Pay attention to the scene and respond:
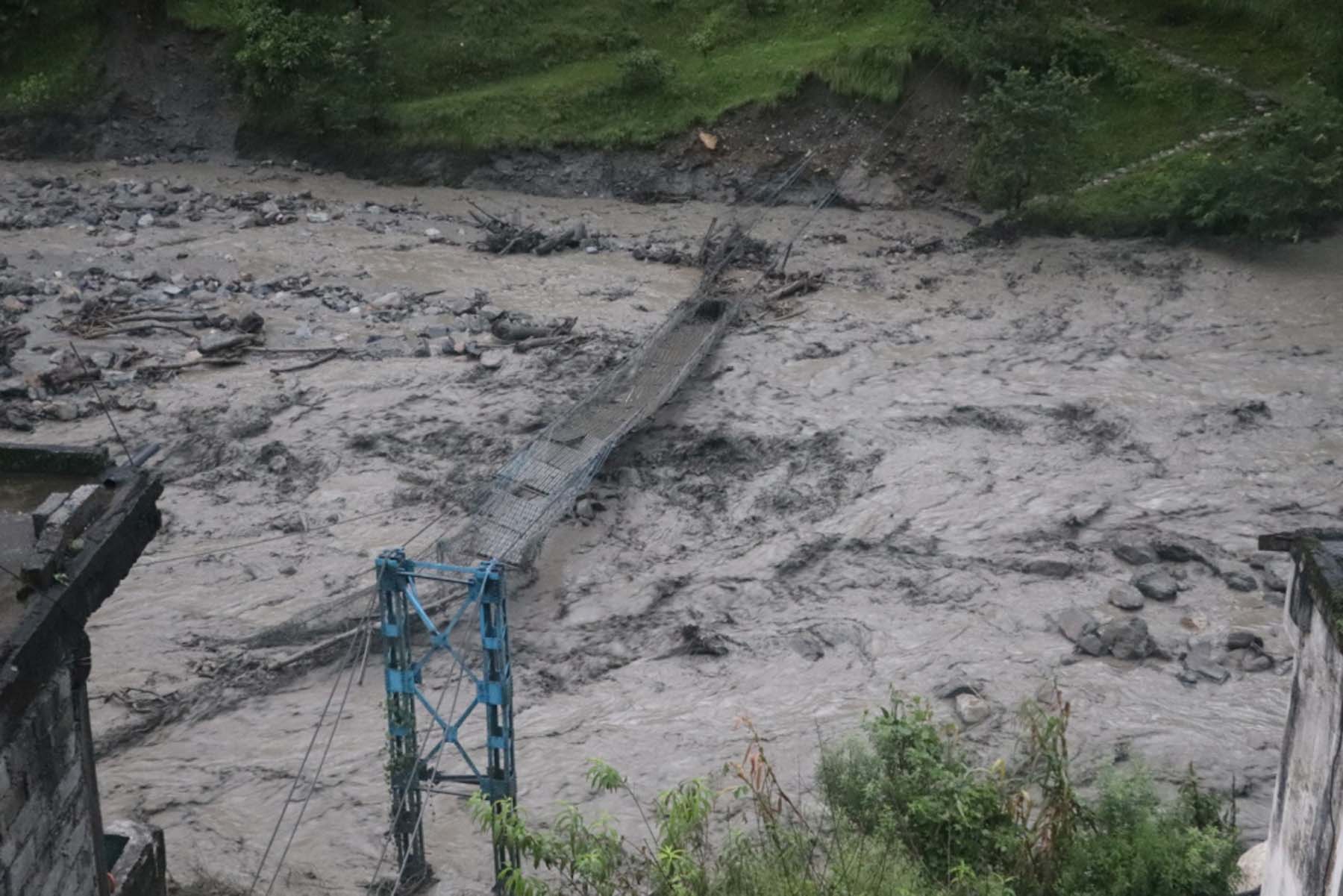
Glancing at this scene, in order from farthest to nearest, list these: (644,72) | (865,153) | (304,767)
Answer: (644,72), (865,153), (304,767)

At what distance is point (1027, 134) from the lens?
20.2m

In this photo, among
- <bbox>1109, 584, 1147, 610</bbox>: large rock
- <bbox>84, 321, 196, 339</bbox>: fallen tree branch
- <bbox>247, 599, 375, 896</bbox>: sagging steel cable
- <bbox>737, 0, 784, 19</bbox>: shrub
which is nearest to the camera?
<bbox>247, 599, 375, 896</bbox>: sagging steel cable

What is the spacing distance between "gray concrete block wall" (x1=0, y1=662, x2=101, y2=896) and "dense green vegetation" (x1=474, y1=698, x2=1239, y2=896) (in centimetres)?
198

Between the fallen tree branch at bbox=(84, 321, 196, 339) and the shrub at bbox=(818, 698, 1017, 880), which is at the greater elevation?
the fallen tree branch at bbox=(84, 321, 196, 339)

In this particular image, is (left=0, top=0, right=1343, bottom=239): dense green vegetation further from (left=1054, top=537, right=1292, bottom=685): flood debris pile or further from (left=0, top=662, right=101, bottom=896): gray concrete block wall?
(left=0, top=662, right=101, bottom=896): gray concrete block wall

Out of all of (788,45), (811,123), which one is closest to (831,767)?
(811,123)

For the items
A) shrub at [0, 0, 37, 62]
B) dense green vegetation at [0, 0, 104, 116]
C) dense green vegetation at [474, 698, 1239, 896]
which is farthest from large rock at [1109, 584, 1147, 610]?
shrub at [0, 0, 37, 62]

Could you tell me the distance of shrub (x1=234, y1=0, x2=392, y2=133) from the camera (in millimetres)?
23734

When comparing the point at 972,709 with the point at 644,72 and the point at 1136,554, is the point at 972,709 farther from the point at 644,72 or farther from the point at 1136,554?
the point at 644,72

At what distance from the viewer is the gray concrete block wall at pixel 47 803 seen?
234 inches

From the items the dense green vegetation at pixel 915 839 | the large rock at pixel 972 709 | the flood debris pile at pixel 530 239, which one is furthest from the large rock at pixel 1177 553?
the flood debris pile at pixel 530 239

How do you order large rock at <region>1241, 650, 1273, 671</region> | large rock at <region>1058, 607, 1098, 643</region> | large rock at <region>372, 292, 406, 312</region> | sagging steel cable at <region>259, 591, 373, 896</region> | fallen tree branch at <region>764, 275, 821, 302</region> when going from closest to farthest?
sagging steel cable at <region>259, 591, 373, 896</region>, large rock at <region>1241, 650, 1273, 671</region>, large rock at <region>1058, 607, 1098, 643</region>, large rock at <region>372, 292, 406, 312</region>, fallen tree branch at <region>764, 275, 821, 302</region>

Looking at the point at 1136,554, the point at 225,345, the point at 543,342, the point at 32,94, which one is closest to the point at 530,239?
the point at 543,342

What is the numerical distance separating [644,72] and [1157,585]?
49.1ft
